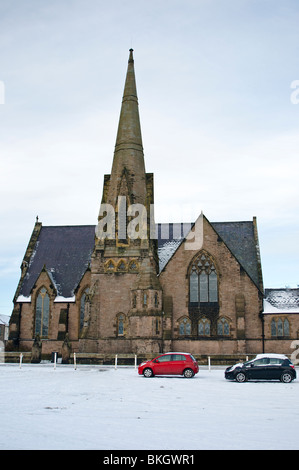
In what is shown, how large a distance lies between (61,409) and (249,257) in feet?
115

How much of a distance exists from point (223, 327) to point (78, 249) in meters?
17.7

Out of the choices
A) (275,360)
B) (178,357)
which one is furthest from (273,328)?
(275,360)

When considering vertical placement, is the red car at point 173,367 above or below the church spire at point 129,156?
below

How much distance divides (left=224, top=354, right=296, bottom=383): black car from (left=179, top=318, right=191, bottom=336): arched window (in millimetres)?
Answer: 18406

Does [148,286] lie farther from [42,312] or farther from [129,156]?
[42,312]

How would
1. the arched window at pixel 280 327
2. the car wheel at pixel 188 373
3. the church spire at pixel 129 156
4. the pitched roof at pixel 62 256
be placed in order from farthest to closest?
the pitched roof at pixel 62 256 → the church spire at pixel 129 156 → the arched window at pixel 280 327 → the car wheel at pixel 188 373

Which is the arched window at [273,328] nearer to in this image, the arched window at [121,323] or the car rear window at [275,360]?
the arched window at [121,323]

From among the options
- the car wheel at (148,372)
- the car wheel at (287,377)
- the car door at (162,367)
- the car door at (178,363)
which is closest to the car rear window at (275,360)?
the car wheel at (287,377)

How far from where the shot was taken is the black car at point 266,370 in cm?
2434

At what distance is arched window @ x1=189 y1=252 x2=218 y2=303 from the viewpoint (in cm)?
4353

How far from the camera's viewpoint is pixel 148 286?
1639 inches

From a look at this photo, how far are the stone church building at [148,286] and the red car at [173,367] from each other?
495 inches

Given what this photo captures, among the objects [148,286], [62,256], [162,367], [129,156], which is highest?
[129,156]

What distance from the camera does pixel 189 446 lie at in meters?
9.13
